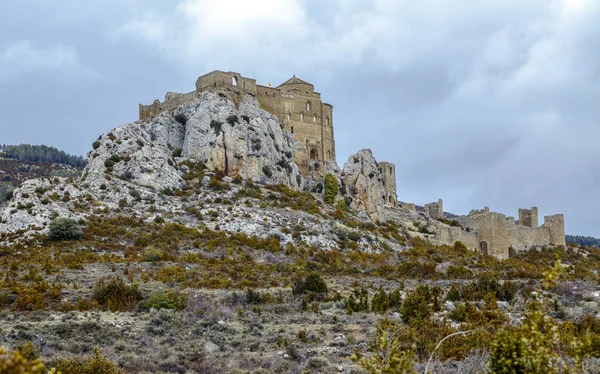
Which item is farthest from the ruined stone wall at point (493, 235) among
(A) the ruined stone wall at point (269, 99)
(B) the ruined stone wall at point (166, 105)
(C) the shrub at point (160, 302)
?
(C) the shrub at point (160, 302)

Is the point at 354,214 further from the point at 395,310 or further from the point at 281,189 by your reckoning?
the point at 395,310

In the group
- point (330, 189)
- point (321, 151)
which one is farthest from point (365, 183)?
point (321, 151)

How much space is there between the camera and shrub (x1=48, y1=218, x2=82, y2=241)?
32.8 m

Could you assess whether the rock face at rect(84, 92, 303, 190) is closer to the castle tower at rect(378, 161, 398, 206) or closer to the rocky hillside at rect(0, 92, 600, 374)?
the rocky hillside at rect(0, 92, 600, 374)

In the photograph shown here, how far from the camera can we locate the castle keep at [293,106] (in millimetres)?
53000

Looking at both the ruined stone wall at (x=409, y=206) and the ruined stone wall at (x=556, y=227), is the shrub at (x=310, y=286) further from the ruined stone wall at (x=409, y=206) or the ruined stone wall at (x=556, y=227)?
the ruined stone wall at (x=556, y=227)

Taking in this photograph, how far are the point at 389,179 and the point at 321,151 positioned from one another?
23.8 feet

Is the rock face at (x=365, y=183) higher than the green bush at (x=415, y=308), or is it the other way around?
the rock face at (x=365, y=183)

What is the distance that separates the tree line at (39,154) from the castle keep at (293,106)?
160ft

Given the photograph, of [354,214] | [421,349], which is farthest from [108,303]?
[354,214]

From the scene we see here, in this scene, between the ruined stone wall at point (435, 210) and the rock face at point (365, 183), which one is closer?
the rock face at point (365, 183)

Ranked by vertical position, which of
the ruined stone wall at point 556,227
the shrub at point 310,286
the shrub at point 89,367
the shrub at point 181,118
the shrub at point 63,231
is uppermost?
the shrub at point 181,118

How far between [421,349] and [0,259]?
21.0 metres

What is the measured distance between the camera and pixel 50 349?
46.4ft
